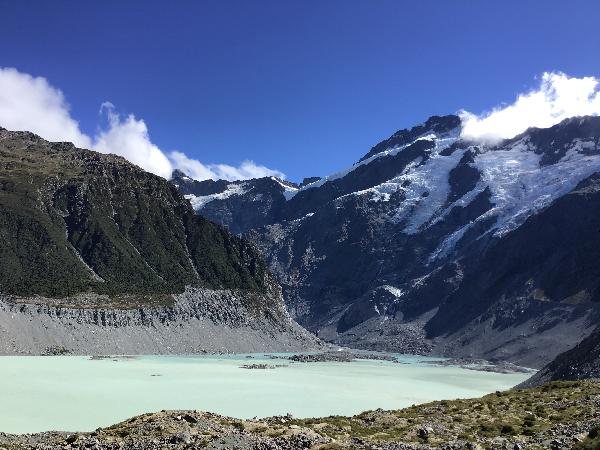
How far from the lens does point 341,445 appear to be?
1030 inches

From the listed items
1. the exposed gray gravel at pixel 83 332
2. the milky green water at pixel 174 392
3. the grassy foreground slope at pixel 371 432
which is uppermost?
the exposed gray gravel at pixel 83 332

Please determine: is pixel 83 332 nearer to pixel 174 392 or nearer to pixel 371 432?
pixel 174 392

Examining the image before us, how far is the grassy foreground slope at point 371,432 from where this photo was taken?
27.1 meters

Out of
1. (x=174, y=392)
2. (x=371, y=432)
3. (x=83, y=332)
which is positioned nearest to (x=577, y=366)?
(x=174, y=392)

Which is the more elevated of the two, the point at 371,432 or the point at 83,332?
the point at 83,332

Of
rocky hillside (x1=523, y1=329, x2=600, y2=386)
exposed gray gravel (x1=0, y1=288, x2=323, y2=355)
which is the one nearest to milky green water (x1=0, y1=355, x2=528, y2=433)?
exposed gray gravel (x1=0, y1=288, x2=323, y2=355)

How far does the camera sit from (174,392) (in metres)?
87.2

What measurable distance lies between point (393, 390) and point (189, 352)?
100m

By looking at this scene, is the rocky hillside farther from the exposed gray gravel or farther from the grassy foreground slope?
the exposed gray gravel

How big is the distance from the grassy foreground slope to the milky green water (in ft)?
76.2

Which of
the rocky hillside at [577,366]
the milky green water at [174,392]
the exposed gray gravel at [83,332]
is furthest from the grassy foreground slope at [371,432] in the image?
the exposed gray gravel at [83,332]

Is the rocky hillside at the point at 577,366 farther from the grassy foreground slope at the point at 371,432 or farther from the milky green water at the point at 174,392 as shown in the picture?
the grassy foreground slope at the point at 371,432

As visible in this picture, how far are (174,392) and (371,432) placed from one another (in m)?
59.7

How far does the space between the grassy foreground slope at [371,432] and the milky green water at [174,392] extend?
2324cm
